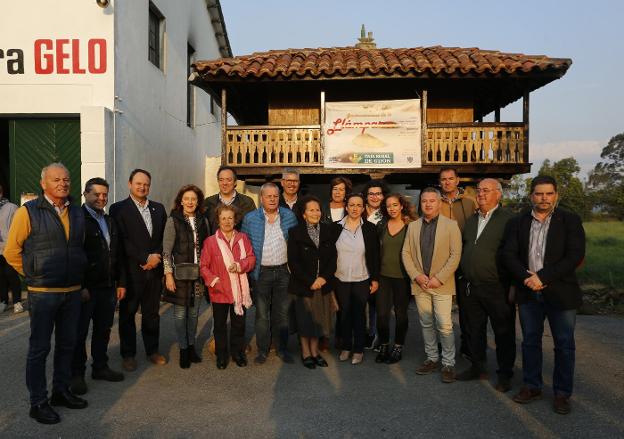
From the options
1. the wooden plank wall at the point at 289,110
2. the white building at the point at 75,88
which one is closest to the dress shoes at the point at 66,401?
the white building at the point at 75,88

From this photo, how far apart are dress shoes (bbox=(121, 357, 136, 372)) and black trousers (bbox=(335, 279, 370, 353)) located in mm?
2145

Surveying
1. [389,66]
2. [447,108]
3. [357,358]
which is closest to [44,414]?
[357,358]

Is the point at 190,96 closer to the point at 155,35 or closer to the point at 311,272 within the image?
the point at 155,35

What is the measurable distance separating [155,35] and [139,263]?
8.67 meters

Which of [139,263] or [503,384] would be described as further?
[139,263]

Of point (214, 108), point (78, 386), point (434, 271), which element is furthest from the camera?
point (214, 108)

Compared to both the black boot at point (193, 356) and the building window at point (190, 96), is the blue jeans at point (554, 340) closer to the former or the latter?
the black boot at point (193, 356)

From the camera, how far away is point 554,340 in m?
3.96

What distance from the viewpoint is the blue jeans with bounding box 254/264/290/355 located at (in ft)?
16.6

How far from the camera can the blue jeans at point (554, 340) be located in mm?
3850

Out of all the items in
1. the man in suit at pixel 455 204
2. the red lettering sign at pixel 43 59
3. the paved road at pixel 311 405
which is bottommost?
the paved road at pixel 311 405

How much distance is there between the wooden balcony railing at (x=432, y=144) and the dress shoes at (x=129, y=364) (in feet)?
19.4

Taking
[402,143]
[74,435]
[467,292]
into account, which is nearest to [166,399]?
[74,435]

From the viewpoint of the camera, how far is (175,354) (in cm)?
540
